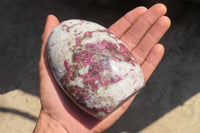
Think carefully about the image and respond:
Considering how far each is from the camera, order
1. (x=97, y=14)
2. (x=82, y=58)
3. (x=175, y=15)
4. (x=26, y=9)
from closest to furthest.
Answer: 1. (x=82, y=58)
2. (x=175, y=15)
3. (x=97, y=14)
4. (x=26, y=9)

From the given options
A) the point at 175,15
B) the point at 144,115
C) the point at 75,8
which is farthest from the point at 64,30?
the point at 175,15

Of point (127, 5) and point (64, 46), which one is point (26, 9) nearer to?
point (127, 5)

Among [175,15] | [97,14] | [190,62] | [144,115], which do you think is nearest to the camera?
[144,115]

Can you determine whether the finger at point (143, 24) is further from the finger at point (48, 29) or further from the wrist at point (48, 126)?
the wrist at point (48, 126)

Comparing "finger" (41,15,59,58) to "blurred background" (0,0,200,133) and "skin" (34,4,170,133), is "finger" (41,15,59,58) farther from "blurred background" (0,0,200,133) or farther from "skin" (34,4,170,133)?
"blurred background" (0,0,200,133)

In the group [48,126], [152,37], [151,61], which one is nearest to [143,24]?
[152,37]

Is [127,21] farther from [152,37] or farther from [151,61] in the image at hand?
[151,61]

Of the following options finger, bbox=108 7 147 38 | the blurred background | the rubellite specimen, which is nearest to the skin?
finger, bbox=108 7 147 38
